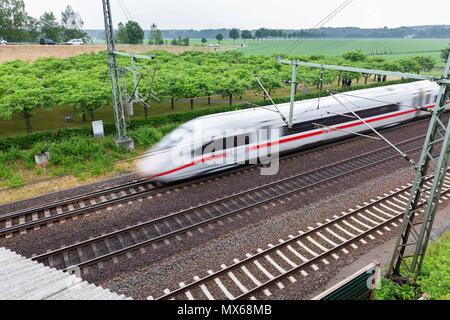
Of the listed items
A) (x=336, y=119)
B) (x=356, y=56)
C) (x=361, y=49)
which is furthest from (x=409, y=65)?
(x=361, y=49)

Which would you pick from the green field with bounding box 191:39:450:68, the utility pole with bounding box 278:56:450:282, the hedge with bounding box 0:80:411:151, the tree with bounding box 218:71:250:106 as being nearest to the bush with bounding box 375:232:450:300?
the utility pole with bounding box 278:56:450:282

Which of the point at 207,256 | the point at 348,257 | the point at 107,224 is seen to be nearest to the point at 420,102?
the point at 348,257

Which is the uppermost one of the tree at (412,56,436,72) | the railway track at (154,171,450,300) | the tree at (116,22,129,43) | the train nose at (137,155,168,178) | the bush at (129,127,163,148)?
the tree at (116,22,129,43)

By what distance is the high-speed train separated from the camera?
49.5ft

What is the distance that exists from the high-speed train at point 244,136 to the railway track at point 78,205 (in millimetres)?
719

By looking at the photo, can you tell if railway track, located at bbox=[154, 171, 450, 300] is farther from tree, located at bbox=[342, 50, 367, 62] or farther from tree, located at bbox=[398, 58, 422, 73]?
tree, located at bbox=[342, 50, 367, 62]

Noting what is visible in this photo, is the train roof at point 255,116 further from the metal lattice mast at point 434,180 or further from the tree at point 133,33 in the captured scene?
the tree at point 133,33

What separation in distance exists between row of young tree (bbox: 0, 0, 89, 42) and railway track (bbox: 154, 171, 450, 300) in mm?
80696

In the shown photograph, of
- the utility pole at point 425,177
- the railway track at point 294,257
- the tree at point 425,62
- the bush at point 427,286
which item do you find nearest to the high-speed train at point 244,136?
the utility pole at point 425,177

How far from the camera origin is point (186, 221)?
13336mm

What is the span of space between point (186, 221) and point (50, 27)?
90308 millimetres
